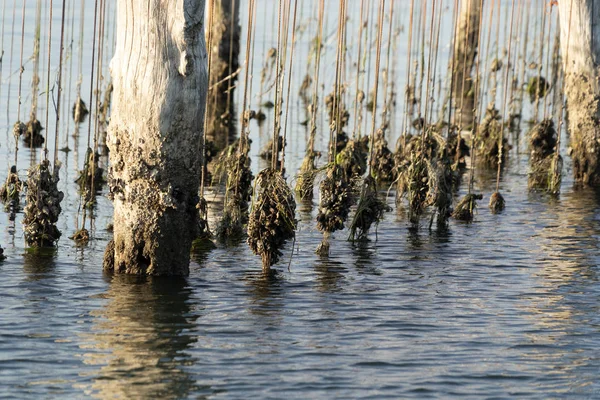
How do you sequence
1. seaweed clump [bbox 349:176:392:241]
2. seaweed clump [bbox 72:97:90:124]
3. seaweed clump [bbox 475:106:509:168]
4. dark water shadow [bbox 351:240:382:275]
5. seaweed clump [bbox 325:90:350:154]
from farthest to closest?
seaweed clump [bbox 72:97:90:124] → seaweed clump [bbox 475:106:509:168] → seaweed clump [bbox 325:90:350:154] → seaweed clump [bbox 349:176:392:241] → dark water shadow [bbox 351:240:382:275]

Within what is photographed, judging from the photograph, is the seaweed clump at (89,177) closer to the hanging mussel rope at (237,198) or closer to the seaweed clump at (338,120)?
the hanging mussel rope at (237,198)

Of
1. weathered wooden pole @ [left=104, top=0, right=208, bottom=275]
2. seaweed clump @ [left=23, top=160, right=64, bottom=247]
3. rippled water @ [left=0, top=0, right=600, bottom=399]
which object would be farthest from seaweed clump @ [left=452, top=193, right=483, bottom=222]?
seaweed clump @ [left=23, top=160, right=64, bottom=247]

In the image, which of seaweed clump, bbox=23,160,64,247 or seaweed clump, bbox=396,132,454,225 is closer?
seaweed clump, bbox=23,160,64,247

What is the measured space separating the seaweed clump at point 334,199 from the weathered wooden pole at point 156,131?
1524 mm

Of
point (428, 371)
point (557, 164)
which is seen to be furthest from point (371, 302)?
point (557, 164)

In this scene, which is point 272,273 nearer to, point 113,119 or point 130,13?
point 113,119

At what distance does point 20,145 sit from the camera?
1559 cm

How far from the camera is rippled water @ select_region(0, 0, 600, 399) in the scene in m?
6.98

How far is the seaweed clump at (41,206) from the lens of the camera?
393 inches

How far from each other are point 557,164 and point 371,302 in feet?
18.0

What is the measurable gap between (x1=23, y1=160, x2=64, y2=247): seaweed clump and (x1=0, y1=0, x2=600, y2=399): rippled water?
168 mm

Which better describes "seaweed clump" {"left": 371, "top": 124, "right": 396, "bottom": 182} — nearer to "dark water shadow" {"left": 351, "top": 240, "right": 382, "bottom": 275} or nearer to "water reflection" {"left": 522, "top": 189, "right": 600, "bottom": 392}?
"water reflection" {"left": 522, "top": 189, "right": 600, "bottom": 392}

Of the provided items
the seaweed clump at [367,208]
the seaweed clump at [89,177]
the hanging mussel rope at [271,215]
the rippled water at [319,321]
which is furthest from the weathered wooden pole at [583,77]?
the seaweed clump at [89,177]

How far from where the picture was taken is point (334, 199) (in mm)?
10273
